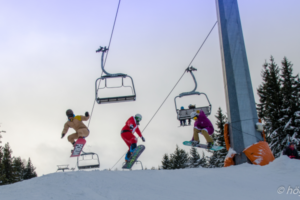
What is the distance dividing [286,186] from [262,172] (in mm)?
876

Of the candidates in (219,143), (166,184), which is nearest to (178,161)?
(219,143)

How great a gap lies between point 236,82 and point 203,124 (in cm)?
237

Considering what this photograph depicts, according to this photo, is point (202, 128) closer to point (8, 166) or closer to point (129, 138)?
point (129, 138)

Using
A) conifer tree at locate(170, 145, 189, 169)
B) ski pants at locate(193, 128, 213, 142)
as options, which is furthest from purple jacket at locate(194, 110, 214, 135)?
conifer tree at locate(170, 145, 189, 169)

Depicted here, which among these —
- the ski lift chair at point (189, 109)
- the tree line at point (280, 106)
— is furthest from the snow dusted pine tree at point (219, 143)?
the ski lift chair at point (189, 109)

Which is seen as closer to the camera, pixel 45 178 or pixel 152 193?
pixel 152 193

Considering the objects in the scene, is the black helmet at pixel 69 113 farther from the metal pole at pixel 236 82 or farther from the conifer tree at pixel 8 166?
the conifer tree at pixel 8 166

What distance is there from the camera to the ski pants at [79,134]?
974 cm

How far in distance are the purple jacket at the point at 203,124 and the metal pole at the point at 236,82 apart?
1997mm

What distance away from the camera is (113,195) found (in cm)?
407

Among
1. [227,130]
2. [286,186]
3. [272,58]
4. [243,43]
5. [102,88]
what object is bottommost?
[286,186]

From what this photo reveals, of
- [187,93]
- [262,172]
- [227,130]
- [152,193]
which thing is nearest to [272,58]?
[187,93]

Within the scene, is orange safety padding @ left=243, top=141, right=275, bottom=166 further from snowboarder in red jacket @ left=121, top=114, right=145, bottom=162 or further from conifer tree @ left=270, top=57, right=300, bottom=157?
conifer tree @ left=270, top=57, right=300, bottom=157

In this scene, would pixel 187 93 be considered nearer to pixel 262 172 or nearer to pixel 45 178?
pixel 262 172
